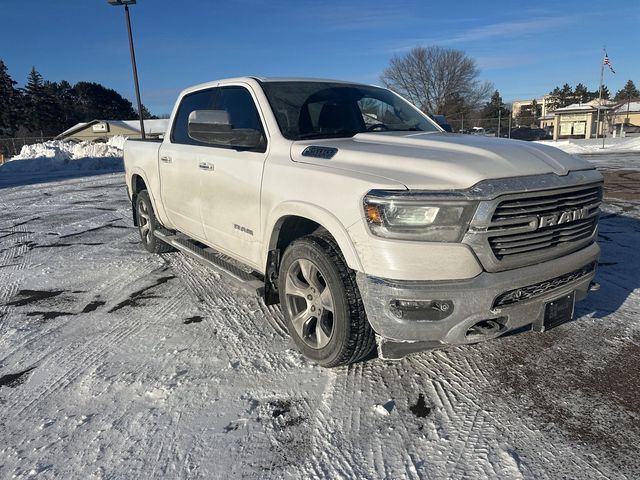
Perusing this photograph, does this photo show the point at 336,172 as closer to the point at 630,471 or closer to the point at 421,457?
the point at 421,457

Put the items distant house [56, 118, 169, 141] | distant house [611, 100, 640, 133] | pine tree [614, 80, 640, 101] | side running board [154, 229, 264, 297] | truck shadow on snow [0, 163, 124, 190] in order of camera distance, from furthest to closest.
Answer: pine tree [614, 80, 640, 101] < distant house [56, 118, 169, 141] < distant house [611, 100, 640, 133] < truck shadow on snow [0, 163, 124, 190] < side running board [154, 229, 264, 297]

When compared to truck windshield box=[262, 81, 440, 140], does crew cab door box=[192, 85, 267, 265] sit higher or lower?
lower

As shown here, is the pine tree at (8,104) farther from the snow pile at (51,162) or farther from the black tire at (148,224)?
the black tire at (148,224)

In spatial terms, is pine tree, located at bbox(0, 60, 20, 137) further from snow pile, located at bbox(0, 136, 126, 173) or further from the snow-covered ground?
the snow-covered ground

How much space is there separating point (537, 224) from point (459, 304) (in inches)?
25.2

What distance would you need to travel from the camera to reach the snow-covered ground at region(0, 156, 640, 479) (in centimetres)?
222

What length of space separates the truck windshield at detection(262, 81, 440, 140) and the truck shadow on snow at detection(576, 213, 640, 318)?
2012 millimetres

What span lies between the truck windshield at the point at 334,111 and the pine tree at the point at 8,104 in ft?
243

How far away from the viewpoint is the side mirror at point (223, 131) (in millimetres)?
3371

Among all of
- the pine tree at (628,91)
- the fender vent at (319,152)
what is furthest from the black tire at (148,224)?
the pine tree at (628,91)

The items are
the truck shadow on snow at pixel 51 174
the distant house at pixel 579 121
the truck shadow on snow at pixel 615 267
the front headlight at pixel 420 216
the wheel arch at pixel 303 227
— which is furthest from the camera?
the distant house at pixel 579 121

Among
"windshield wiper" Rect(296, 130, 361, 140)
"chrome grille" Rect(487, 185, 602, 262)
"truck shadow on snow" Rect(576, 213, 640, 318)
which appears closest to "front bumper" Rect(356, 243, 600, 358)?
"chrome grille" Rect(487, 185, 602, 262)

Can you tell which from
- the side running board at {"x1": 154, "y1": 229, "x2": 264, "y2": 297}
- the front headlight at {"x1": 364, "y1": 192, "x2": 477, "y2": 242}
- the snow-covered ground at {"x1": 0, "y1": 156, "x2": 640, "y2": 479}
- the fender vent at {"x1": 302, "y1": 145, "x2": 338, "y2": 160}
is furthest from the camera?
the side running board at {"x1": 154, "y1": 229, "x2": 264, "y2": 297}

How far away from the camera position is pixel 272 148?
3355 mm
